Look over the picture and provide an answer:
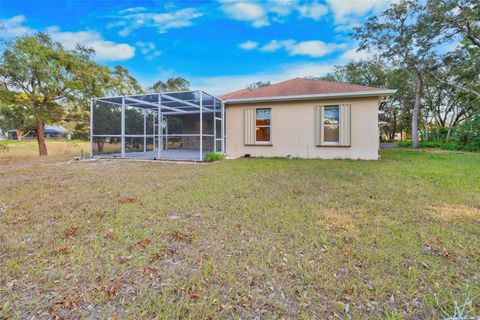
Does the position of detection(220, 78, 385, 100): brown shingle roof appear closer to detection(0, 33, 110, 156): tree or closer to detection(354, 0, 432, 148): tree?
detection(0, 33, 110, 156): tree

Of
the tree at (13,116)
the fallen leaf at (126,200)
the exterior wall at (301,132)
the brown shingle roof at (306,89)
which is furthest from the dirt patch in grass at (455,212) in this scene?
the tree at (13,116)

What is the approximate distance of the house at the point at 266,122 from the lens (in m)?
8.72

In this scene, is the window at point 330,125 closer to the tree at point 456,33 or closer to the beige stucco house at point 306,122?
the beige stucco house at point 306,122

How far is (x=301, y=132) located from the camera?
30.9 feet

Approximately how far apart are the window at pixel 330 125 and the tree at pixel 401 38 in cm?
1129

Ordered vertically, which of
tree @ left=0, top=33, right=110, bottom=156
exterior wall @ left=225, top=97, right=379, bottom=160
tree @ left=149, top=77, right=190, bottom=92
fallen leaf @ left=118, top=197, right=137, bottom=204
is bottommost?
fallen leaf @ left=118, top=197, right=137, bottom=204

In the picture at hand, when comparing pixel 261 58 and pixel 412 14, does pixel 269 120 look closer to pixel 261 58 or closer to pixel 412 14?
pixel 261 58

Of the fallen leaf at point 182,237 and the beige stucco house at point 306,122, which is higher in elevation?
the beige stucco house at point 306,122

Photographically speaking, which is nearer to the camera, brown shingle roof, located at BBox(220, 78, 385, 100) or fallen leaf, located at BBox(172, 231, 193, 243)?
fallen leaf, located at BBox(172, 231, 193, 243)

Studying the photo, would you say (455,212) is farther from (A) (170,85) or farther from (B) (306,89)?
(A) (170,85)

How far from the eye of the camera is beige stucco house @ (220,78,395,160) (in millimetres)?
8656

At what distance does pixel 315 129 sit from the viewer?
362 inches

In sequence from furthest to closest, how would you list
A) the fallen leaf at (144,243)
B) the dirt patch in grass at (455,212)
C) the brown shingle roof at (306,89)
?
the brown shingle roof at (306,89)
the dirt patch in grass at (455,212)
the fallen leaf at (144,243)

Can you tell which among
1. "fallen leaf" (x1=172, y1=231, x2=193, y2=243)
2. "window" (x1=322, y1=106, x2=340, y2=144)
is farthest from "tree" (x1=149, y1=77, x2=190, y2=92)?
"fallen leaf" (x1=172, y1=231, x2=193, y2=243)
